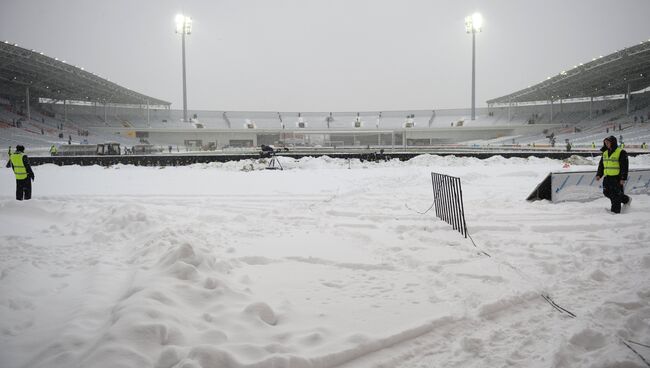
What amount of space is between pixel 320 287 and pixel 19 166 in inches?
375

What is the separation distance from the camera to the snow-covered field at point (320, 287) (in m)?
2.94

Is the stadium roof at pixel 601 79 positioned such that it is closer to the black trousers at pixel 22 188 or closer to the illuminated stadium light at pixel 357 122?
the illuminated stadium light at pixel 357 122

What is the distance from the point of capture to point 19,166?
31.6 feet

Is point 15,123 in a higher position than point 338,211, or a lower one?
higher

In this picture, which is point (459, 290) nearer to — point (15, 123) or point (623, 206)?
point (623, 206)

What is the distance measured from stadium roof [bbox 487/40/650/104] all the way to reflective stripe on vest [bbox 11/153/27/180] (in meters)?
49.3

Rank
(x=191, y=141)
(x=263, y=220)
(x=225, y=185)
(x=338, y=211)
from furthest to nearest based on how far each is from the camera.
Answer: (x=191, y=141), (x=225, y=185), (x=338, y=211), (x=263, y=220)

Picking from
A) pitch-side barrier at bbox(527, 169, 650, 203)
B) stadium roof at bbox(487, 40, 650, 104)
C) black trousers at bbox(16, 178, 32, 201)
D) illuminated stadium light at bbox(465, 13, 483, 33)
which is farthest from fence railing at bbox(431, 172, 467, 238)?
illuminated stadium light at bbox(465, 13, 483, 33)

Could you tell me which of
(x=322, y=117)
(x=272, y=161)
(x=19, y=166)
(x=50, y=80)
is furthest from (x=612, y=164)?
(x=322, y=117)

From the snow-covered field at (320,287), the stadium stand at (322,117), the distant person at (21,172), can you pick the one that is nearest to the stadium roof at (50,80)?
the stadium stand at (322,117)

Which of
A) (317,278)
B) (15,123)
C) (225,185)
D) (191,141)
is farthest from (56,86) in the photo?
(317,278)

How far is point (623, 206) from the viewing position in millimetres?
8383

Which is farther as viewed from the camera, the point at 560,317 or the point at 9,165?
the point at 9,165

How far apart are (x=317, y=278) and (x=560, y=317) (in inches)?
102
